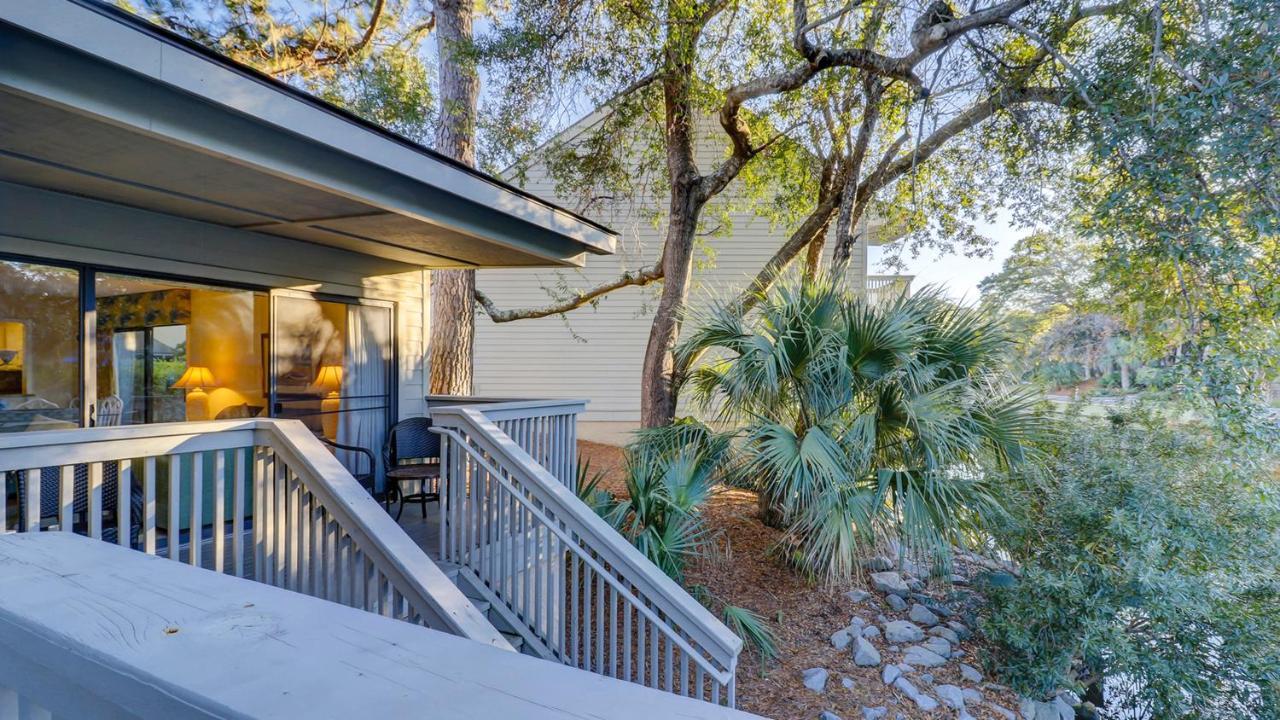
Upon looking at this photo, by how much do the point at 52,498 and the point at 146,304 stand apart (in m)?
1.79

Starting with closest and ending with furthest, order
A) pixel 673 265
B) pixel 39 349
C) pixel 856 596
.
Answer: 1. pixel 39 349
2. pixel 856 596
3. pixel 673 265

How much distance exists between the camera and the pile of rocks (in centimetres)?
437

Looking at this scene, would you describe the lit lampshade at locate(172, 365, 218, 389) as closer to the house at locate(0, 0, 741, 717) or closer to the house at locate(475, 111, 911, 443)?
the house at locate(0, 0, 741, 717)

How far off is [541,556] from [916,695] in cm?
286

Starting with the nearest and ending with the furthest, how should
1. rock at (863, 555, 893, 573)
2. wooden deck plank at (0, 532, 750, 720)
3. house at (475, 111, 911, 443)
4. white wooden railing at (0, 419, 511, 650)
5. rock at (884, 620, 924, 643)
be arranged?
1. wooden deck plank at (0, 532, 750, 720)
2. white wooden railing at (0, 419, 511, 650)
3. rock at (884, 620, 924, 643)
4. rock at (863, 555, 893, 573)
5. house at (475, 111, 911, 443)

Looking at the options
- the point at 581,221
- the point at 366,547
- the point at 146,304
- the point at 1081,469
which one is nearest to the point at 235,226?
the point at 146,304

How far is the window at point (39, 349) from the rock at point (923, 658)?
20.3 feet

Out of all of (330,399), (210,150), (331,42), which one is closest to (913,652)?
(330,399)

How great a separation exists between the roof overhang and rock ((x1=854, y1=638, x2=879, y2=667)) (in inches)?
161

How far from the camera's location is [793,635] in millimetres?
4992

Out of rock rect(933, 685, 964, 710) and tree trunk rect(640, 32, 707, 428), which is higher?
tree trunk rect(640, 32, 707, 428)

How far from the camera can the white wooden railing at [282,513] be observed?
2.53m

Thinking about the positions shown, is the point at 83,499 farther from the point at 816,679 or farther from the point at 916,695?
the point at 916,695

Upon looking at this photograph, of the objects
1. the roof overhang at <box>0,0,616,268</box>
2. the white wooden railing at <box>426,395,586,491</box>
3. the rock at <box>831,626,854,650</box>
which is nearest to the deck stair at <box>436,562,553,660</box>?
the white wooden railing at <box>426,395,586,491</box>
